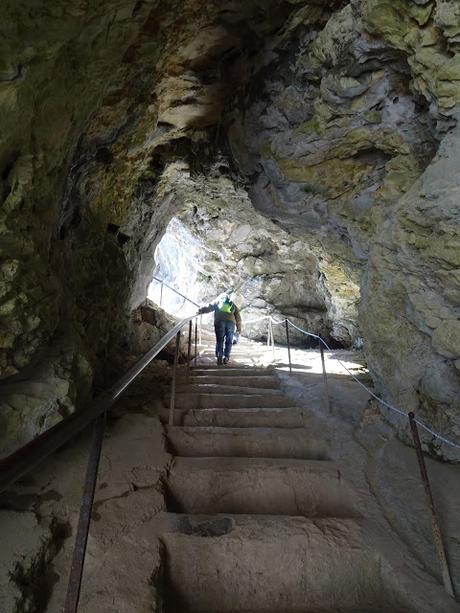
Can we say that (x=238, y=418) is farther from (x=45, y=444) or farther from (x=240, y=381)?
(x=45, y=444)

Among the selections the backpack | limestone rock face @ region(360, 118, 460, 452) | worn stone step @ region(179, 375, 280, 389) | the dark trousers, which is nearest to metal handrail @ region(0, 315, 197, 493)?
limestone rock face @ region(360, 118, 460, 452)

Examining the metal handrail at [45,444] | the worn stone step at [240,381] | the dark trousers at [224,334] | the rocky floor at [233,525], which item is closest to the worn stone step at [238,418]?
the rocky floor at [233,525]

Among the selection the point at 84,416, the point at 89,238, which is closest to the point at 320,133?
the point at 89,238

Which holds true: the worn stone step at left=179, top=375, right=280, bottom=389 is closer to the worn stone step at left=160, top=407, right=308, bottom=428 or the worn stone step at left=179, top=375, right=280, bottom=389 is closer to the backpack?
the worn stone step at left=160, top=407, right=308, bottom=428

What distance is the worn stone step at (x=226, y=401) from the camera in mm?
4711

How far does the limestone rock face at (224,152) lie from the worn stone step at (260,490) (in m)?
1.23

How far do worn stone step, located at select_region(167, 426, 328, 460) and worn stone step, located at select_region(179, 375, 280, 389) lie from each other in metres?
1.91

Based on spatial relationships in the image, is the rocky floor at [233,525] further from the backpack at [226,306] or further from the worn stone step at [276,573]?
the backpack at [226,306]

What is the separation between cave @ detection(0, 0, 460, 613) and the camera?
7.29 feet

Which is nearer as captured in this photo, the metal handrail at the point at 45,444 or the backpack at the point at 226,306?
the metal handrail at the point at 45,444

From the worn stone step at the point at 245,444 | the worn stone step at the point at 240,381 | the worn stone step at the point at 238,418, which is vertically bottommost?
the worn stone step at the point at 245,444

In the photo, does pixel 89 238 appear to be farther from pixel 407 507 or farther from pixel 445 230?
pixel 407 507

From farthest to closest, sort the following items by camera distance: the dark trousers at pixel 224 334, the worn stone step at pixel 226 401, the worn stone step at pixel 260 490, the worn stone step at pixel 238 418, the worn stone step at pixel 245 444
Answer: the dark trousers at pixel 224 334 < the worn stone step at pixel 226 401 < the worn stone step at pixel 238 418 < the worn stone step at pixel 245 444 < the worn stone step at pixel 260 490

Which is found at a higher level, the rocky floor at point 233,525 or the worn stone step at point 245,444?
the worn stone step at point 245,444
